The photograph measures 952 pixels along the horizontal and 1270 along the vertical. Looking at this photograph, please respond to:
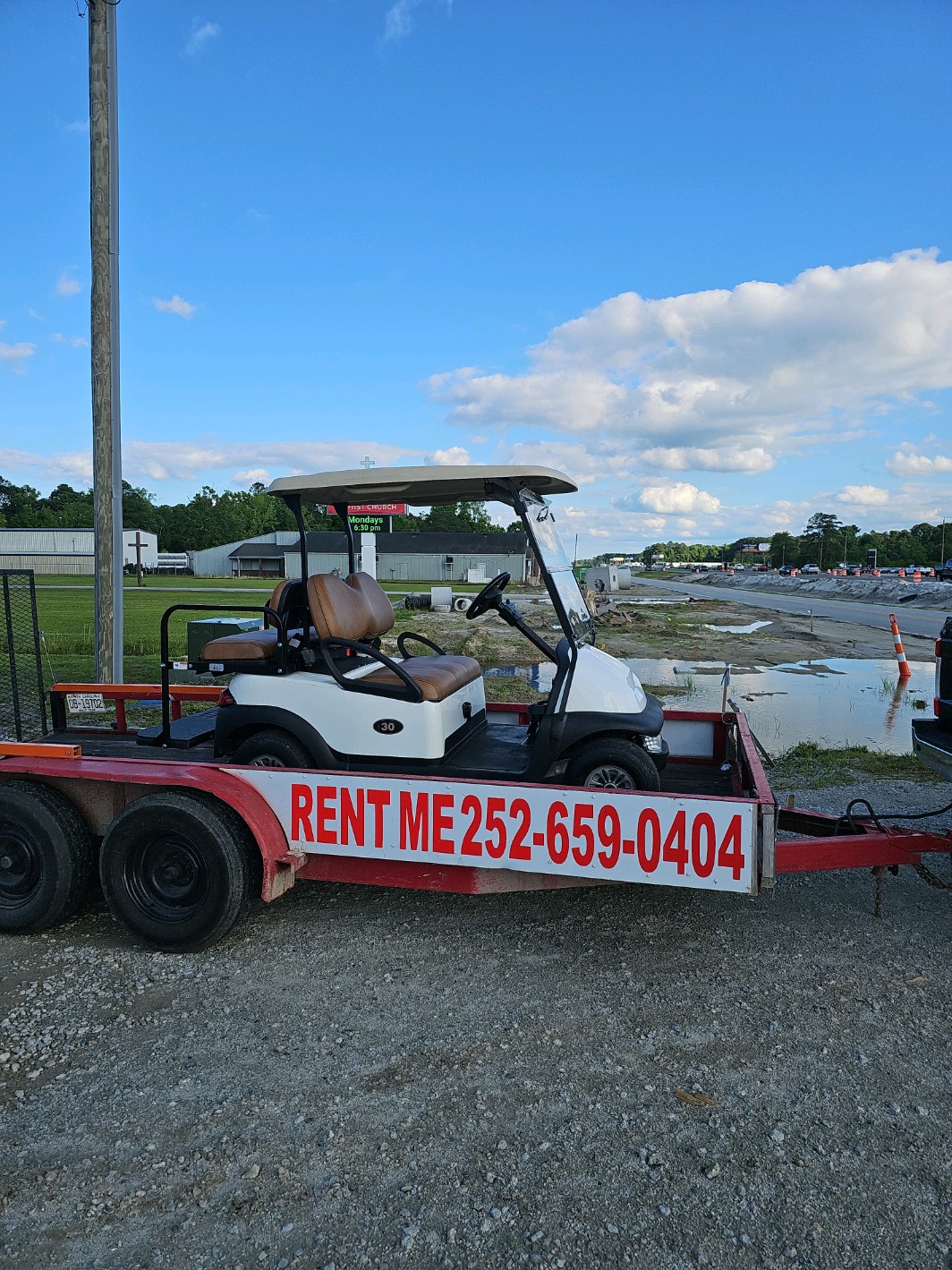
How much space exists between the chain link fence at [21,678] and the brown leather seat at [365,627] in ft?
5.55

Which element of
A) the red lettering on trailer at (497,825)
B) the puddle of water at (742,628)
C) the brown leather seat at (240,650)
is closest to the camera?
the red lettering on trailer at (497,825)

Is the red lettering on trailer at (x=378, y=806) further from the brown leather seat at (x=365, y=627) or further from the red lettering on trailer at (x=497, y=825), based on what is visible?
the brown leather seat at (x=365, y=627)

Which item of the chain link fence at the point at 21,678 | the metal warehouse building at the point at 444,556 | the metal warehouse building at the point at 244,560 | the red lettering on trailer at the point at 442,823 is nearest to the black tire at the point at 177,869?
the red lettering on trailer at the point at 442,823

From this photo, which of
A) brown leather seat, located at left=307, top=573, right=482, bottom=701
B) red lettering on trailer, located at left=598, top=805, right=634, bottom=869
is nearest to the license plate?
brown leather seat, located at left=307, top=573, right=482, bottom=701

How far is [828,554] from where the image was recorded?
120250mm

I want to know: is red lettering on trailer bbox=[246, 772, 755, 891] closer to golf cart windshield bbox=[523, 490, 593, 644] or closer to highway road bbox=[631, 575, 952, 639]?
golf cart windshield bbox=[523, 490, 593, 644]

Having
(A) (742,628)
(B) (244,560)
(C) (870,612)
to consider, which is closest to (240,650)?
(A) (742,628)

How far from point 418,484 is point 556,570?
0.88 metres

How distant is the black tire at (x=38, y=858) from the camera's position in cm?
410

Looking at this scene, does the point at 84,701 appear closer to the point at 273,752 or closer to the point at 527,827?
the point at 273,752

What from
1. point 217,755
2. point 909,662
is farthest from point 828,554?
point 217,755

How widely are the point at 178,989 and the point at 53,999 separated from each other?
19.9 inches

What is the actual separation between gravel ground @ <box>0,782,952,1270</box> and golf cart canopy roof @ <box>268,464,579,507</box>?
7.51ft

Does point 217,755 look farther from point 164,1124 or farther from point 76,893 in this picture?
point 164,1124
